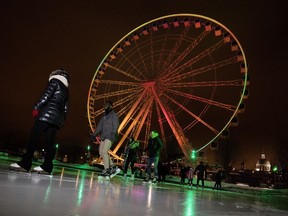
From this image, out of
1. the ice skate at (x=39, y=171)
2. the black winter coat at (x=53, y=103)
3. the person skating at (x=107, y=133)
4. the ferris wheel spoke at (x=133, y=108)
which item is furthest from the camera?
the ferris wheel spoke at (x=133, y=108)

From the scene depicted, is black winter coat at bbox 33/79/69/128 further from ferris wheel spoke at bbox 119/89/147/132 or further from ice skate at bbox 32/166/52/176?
ferris wheel spoke at bbox 119/89/147/132

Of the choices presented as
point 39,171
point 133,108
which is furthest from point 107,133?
point 133,108

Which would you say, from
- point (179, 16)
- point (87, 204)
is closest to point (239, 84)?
point (179, 16)

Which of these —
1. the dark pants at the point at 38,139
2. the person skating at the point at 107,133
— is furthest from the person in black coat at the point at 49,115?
the person skating at the point at 107,133

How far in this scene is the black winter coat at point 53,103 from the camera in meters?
5.72

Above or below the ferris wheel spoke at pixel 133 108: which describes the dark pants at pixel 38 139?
below

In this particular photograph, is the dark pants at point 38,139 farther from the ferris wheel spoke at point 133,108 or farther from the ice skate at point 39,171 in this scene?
the ferris wheel spoke at point 133,108

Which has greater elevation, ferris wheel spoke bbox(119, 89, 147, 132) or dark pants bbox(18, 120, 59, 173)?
ferris wheel spoke bbox(119, 89, 147, 132)

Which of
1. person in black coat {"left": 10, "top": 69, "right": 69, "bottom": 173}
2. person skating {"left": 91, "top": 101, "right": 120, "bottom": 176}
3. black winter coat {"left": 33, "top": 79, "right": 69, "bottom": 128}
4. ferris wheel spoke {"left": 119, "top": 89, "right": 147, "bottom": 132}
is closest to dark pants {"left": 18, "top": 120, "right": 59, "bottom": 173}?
person in black coat {"left": 10, "top": 69, "right": 69, "bottom": 173}

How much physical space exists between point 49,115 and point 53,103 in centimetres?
22

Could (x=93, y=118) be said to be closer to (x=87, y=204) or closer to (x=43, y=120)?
(x=43, y=120)

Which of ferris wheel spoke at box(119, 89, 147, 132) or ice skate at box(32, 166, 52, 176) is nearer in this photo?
ice skate at box(32, 166, 52, 176)

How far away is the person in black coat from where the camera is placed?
18.8 feet

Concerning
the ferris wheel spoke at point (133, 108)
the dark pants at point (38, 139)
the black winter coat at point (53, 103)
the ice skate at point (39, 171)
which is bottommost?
the ice skate at point (39, 171)
